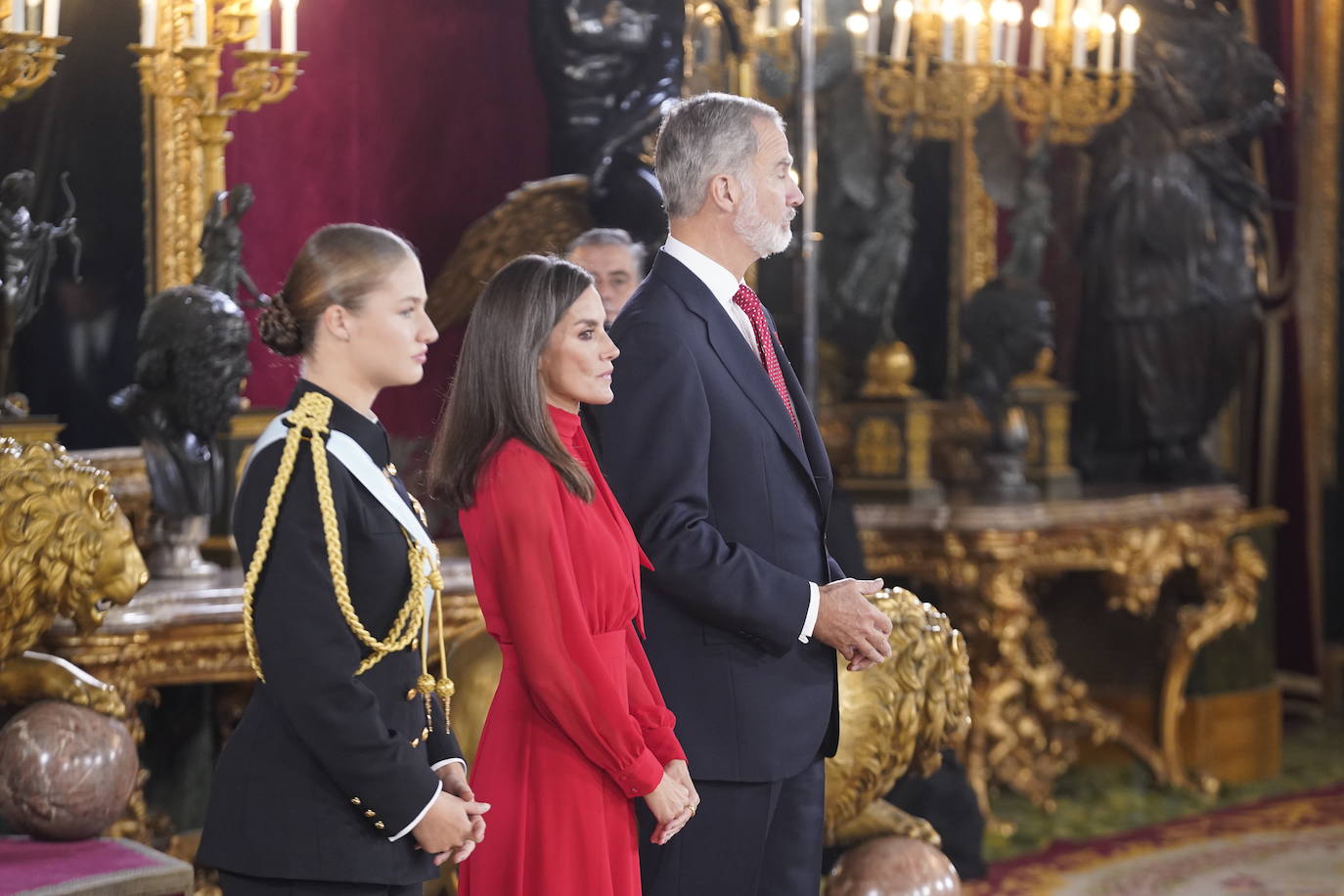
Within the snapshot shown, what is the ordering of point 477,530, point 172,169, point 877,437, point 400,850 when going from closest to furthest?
point 400,850, point 477,530, point 172,169, point 877,437

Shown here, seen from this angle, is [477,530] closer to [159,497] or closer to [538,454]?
[538,454]

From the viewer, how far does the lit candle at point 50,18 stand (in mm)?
4027

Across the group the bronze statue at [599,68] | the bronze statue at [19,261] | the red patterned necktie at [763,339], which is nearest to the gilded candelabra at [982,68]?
the bronze statue at [599,68]

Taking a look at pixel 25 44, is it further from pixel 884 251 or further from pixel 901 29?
pixel 884 251

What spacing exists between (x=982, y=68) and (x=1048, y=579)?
189 centimetres

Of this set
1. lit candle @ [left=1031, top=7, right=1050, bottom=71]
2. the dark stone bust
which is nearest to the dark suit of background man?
the dark stone bust

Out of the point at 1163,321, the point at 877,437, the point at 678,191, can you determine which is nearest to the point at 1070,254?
the point at 1163,321

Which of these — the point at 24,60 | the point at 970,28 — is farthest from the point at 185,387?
the point at 970,28

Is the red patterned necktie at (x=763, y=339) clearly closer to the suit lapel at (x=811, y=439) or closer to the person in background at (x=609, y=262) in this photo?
the suit lapel at (x=811, y=439)

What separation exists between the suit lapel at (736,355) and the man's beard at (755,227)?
9 cm

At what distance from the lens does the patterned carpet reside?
5.29 metres

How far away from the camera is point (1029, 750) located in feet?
20.3

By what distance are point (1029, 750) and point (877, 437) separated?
47.1 inches

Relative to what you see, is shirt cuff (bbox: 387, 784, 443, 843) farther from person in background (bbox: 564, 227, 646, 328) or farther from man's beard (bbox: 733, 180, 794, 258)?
person in background (bbox: 564, 227, 646, 328)
